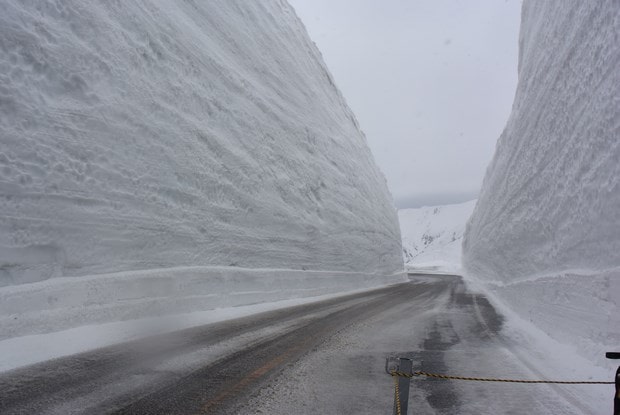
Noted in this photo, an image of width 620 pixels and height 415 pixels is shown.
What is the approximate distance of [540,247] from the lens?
10.4 meters

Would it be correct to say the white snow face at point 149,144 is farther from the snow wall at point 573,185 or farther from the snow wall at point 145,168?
the snow wall at point 573,185

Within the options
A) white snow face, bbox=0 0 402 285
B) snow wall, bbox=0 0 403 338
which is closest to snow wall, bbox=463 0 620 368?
snow wall, bbox=0 0 403 338

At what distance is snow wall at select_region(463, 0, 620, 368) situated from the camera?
19.1 ft

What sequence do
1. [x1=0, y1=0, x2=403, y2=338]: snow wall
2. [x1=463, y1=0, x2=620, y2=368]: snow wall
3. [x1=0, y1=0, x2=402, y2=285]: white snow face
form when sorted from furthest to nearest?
[x1=0, y1=0, x2=402, y2=285]: white snow face < [x1=0, y1=0, x2=403, y2=338]: snow wall < [x1=463, y1=0, x2=620, y2=368]: snow wall

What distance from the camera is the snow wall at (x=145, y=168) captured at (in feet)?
20.3

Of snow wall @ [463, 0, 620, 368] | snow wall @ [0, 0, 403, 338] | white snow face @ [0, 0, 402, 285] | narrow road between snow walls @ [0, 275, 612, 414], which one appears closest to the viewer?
narrow road between snow walls @ [0, 275, 612, 414]

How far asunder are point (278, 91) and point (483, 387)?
15.1m

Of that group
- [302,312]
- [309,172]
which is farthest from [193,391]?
[309,172]

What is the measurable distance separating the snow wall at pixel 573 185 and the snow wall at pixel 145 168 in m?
7.20

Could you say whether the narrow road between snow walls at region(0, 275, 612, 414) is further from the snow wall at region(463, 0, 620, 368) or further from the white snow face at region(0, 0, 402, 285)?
the white snow face at region(0, 0, 402, 285)

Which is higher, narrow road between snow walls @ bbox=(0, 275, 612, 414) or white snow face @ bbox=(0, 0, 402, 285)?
white snow face @ bbox=(0, 0, 402, 285)

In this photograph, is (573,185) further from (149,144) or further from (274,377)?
(149,144)

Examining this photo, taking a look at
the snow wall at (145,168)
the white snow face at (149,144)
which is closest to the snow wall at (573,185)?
the snow wall at (145,168)

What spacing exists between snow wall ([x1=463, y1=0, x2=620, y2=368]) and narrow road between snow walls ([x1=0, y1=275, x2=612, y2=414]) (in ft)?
4.02
